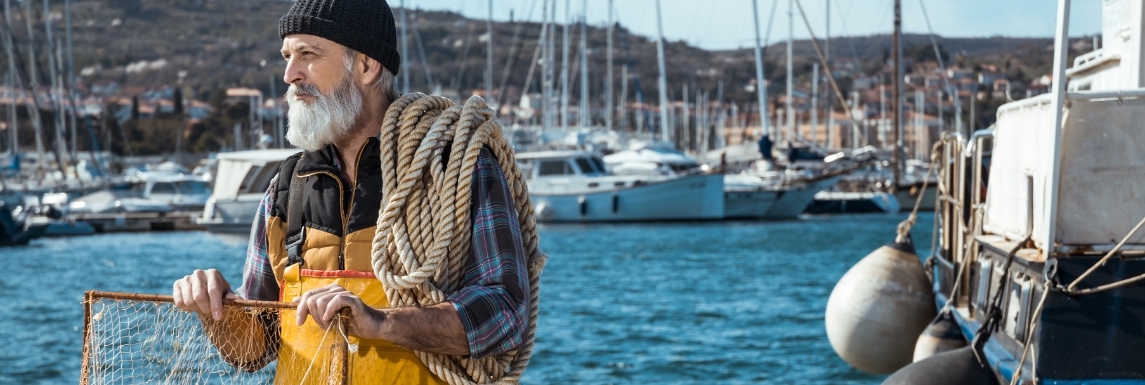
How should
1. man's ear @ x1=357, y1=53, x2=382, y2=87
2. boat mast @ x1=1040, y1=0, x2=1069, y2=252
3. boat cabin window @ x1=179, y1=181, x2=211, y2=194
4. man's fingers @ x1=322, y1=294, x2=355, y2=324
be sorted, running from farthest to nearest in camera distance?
boat cabin window @ x1=179, y1=181, x2=211, y2=194
boat mast @ x1=1040, y1=0, x2=1069, y2=252
man's ear @ x1=357, y1=53, x2=382, y2=87
man's fingers @ x1=322, y1=294, x2=355, y2=324

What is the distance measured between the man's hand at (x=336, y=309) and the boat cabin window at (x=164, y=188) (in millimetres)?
42845

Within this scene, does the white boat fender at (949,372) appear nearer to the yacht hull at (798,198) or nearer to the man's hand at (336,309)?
the man's hand at (336,309)

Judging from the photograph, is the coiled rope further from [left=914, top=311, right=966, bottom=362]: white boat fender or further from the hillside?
the hillside

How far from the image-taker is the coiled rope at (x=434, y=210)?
234 centimetres

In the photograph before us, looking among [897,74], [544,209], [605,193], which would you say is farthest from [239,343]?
[897,74]

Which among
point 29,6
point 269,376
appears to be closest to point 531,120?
point 29,6

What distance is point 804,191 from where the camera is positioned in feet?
→ 128

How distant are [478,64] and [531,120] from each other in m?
64.6

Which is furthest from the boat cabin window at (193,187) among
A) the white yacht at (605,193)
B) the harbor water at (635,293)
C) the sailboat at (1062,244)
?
the sailboat at (1062,244)

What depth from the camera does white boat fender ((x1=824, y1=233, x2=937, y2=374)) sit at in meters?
9.88

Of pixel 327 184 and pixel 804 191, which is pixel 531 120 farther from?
pixel 327 184

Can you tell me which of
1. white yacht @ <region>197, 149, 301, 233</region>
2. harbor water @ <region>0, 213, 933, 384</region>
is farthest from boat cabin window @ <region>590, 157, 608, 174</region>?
white yacht @ <region>197, 149, 301, 233</region>

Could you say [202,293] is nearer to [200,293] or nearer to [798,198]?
[200,293]

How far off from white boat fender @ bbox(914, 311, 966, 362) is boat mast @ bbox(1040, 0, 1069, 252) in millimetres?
2665
